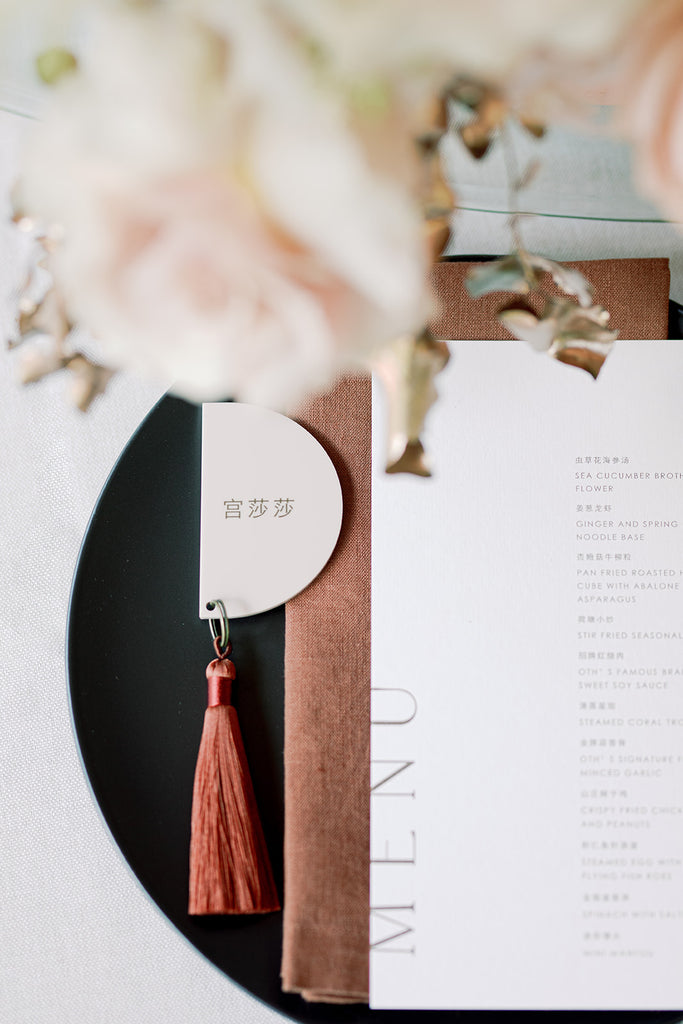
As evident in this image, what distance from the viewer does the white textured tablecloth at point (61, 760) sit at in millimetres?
501

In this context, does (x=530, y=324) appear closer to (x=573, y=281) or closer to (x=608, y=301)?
(x=573, y=281)

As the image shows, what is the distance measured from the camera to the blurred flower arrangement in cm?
15

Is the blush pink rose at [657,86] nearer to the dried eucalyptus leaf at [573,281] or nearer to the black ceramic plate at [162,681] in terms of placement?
the dried eucalyptus leaf at [573,281]

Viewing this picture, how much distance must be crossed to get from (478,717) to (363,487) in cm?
13

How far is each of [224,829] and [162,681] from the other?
82mm

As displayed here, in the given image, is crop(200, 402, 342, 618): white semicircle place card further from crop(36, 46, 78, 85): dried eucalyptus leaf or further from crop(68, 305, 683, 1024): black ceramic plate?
crop(36, 46, 78, 85): dried eucalyptus leaf

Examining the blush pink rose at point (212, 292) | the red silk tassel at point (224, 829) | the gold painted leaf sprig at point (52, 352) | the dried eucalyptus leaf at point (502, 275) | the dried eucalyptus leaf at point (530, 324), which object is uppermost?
the dried eucalyptus leaf at point (502, 275)

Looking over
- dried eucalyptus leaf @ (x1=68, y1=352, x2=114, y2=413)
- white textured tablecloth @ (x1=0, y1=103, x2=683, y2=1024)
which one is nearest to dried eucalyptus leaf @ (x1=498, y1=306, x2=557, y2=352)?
dried eucalyptus leaf @ (x1=68, y1=352, x2=114, y2=413)

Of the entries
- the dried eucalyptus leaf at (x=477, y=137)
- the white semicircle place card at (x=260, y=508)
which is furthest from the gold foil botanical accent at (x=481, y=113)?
the white semicircle place card at (x=260, y=508)

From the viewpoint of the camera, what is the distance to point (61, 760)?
53cm

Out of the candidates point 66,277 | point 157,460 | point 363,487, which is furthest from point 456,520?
point 66,277

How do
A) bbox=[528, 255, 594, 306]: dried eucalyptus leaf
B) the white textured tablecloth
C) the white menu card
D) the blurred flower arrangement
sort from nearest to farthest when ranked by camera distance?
the blurred flower arrangement
bbox=[528, 255, 594, 306]: dried eucalyptus leaf
the white menu card
the white textured tablecloth

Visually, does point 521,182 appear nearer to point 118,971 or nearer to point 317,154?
point 317,154

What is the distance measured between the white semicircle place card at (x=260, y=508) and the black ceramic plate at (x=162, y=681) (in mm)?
17
